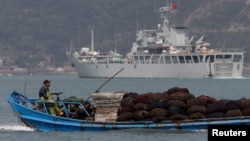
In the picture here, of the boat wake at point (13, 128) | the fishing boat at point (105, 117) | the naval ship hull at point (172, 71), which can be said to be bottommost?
the naval ship hull at point (172, 71)

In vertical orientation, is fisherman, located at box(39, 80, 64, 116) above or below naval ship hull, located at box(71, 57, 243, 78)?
above

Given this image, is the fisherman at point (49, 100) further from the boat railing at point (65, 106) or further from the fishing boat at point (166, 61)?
the fishing boat at point (166, 61)

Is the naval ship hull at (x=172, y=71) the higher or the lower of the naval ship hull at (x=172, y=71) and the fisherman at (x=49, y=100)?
the lower

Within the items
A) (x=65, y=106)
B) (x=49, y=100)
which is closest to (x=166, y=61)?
(x=65, y=106)

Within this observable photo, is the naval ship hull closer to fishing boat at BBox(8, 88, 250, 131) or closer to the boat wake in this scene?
the boat wake

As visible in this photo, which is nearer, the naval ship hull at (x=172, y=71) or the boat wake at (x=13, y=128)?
the boat wake at (x=13, y=128)

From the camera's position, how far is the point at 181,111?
1590 inches

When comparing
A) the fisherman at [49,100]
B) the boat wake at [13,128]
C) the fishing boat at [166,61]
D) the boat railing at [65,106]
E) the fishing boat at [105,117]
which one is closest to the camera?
the fishing boat at [105,117]

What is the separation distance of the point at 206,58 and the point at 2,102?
9566 cm

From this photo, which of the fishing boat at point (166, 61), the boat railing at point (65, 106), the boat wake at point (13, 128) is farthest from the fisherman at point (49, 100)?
the fishing boat at point (166, 61)

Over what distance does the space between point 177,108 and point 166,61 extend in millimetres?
130535

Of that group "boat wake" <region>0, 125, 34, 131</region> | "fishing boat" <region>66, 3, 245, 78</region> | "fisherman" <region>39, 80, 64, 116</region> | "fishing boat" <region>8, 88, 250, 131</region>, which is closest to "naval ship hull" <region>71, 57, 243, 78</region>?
"fishing boat" <region>66, 3, 245, 78</region>

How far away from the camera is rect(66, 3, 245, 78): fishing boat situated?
168 metres

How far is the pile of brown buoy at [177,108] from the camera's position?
4015cm
